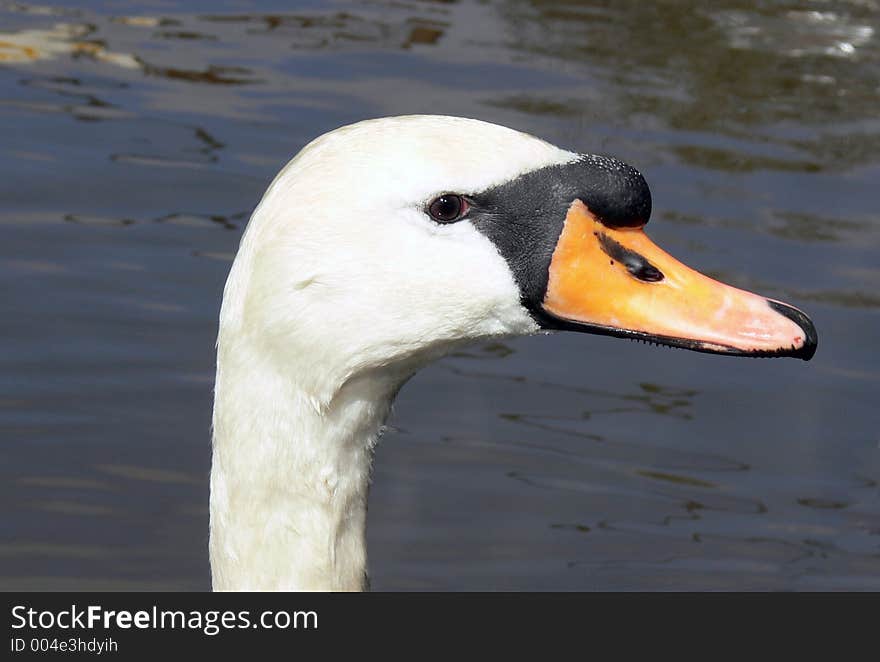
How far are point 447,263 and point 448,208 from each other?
12 cm

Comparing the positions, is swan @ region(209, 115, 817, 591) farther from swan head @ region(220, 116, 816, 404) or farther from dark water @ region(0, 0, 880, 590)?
dark water @ region(0, 0, 880, 590)

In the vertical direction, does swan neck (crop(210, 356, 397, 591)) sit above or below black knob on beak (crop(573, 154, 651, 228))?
below

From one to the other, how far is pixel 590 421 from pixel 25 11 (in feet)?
17.1

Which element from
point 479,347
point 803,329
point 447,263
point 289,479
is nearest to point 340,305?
point 447,263

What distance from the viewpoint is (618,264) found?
11.6 ft

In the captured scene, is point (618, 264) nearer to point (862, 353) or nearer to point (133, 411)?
point (133, 411)

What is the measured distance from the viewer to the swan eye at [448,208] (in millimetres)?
3387

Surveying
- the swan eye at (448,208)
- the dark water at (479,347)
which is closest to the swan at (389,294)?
the swan eye at (448,208)

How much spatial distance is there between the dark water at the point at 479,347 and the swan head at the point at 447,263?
2334mm

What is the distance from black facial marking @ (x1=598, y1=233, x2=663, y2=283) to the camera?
11.6ft

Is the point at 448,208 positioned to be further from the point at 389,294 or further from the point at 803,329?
the point at 803,329

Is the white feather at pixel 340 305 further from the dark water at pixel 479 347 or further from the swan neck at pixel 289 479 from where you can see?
the dark water at pixel 479 347

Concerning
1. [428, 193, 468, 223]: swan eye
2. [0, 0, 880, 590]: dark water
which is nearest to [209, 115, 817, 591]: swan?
[428, 193, 468, 223]: swan eye

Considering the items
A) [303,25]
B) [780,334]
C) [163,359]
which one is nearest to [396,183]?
[780,334]
